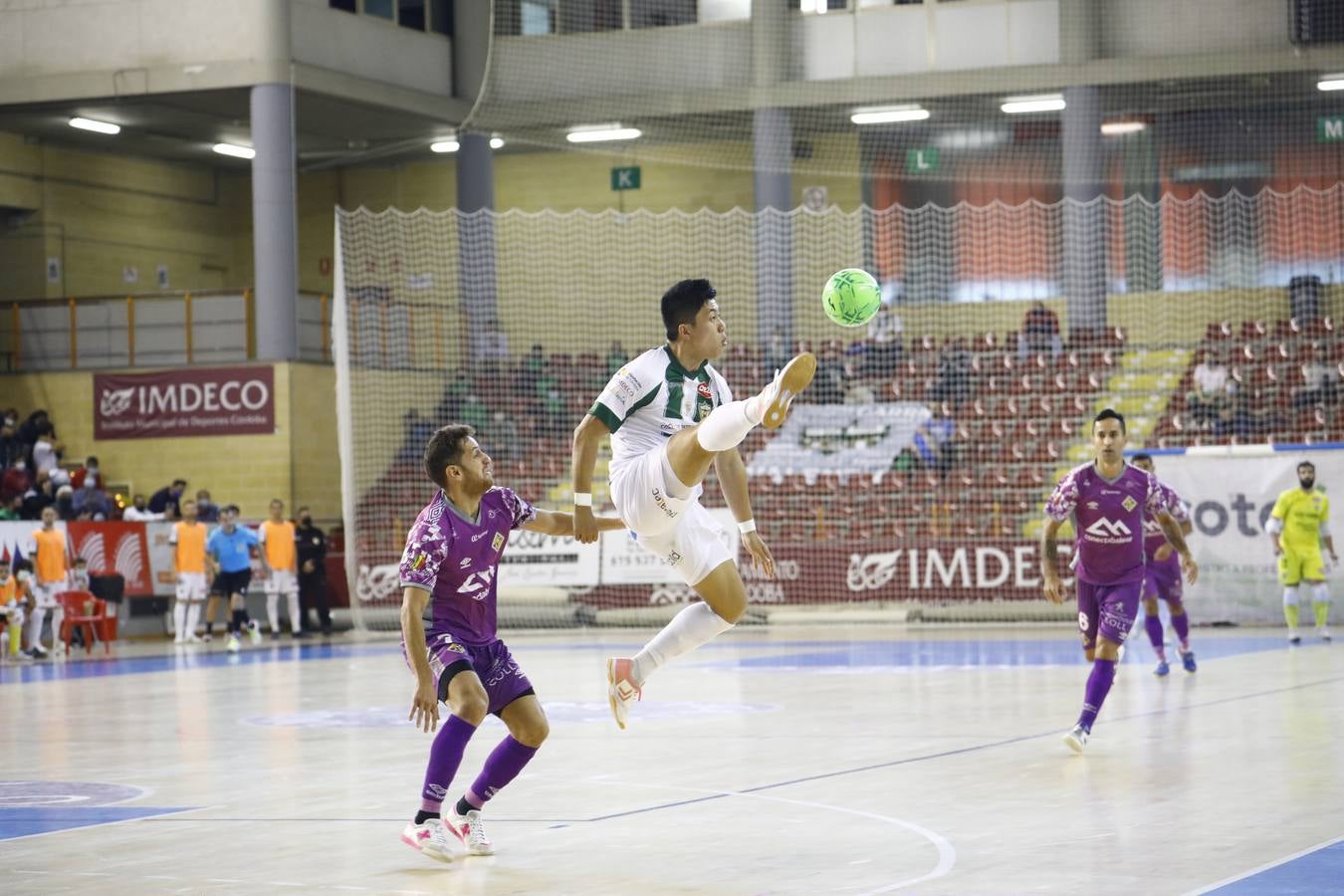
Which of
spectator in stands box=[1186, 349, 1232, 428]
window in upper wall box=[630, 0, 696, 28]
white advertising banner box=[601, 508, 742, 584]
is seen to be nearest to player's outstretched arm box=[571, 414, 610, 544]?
white advertising banner box=[601, 508, 742, 584]

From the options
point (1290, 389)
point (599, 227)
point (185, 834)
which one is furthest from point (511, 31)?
point (185, 834)

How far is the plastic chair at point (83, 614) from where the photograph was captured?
26.8m

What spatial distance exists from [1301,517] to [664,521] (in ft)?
53.2

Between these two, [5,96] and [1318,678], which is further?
[5,96]

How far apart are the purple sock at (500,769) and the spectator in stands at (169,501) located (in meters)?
23.6

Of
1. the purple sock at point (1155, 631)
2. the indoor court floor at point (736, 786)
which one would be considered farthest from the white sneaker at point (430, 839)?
the purple sock at point (1155, 631)

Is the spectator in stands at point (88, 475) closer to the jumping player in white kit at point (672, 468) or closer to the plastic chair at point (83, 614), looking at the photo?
the plastic chair at point (83, 614)

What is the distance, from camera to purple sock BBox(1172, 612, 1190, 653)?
18250mm

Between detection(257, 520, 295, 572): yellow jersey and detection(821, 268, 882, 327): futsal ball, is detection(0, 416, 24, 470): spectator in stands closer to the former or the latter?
detection(257, 520, 295, 572): yellow jersey

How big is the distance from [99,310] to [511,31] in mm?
10244

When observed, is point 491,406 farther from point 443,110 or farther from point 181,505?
point 443,110

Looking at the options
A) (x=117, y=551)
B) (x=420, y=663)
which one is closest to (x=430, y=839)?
(x=420, y=663)

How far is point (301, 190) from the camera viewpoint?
146 ft

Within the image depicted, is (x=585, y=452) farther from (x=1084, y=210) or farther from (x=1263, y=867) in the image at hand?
(x=1084, y=210)
